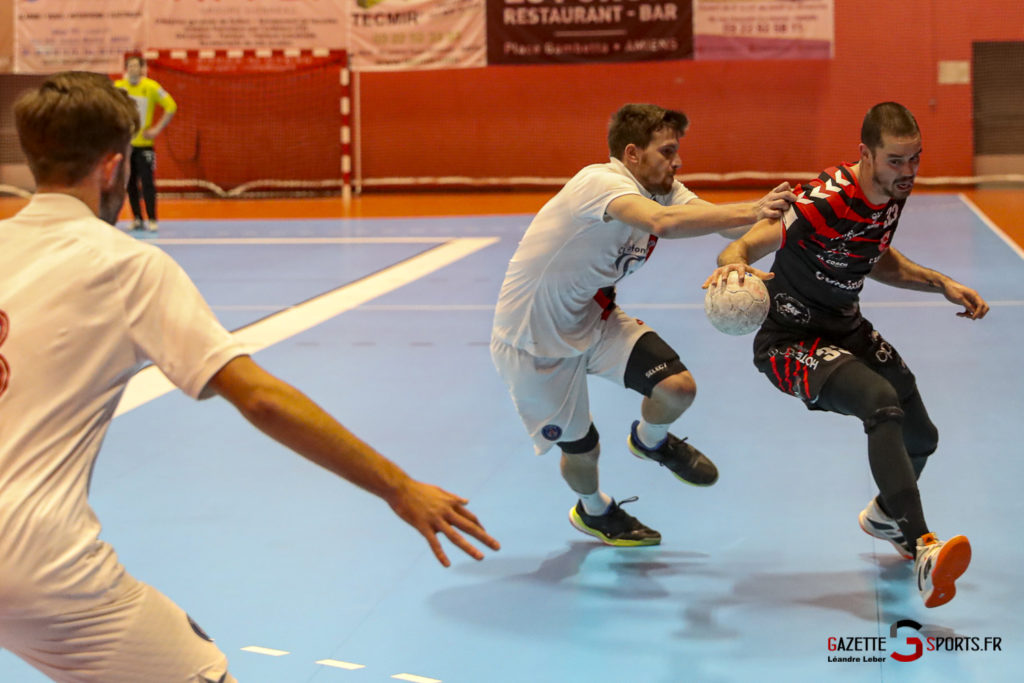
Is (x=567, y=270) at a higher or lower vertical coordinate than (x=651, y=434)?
higher

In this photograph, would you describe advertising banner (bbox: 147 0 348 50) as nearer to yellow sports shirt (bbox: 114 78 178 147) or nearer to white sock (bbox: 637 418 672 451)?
yellow sports shirt (bbox: 114 78 178 147)

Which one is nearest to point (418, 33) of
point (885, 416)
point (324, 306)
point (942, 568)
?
point (324, 306)

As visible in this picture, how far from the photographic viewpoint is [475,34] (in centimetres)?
2159

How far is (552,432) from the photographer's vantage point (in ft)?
16.6

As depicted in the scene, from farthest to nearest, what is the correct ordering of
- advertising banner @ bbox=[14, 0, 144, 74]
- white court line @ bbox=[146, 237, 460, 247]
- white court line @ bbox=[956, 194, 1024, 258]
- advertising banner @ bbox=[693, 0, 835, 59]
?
advertising banner @ bbox=[14, 0, 144, 74] < advertising banner @ bbox=[693, 0, 835, 59] < white court line @ bbox=[146, 237, 460, 247] < white court line @ bbox=[956, 194, 1024, 258]

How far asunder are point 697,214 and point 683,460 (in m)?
1.34

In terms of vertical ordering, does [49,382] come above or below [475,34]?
below

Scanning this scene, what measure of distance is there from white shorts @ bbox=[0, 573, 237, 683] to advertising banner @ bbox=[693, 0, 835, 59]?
19.8 metres

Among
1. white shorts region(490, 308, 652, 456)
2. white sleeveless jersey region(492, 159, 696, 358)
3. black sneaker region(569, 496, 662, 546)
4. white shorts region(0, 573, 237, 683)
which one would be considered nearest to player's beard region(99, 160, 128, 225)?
white shorts region(0, 573, 237, 683)

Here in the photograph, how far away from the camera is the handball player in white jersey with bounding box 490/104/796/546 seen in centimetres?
489

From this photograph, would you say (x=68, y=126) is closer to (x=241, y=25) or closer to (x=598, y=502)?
(x=598, y=502)

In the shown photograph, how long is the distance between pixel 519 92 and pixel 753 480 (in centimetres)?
1705

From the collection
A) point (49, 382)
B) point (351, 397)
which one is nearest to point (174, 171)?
point (351, 397)

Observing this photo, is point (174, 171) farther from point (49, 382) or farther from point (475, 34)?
point (49, 382)
